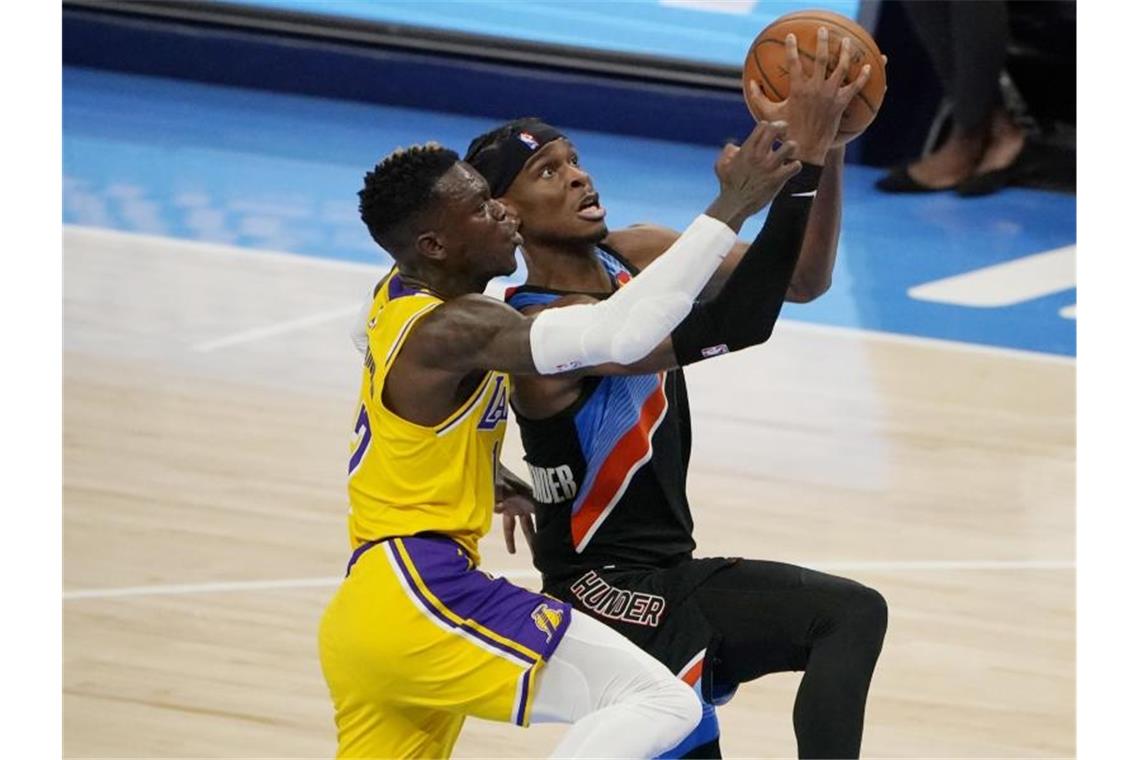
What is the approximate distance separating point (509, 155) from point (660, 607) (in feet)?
3.13

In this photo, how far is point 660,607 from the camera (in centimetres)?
393

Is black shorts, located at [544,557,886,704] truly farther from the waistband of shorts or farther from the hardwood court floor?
the hardwood court floor

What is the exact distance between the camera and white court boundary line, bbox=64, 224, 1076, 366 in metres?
8.72

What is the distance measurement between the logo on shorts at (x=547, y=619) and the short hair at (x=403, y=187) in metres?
0.73

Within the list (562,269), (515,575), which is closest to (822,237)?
(562,269)

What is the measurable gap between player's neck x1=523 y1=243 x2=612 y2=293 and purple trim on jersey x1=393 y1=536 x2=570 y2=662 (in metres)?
0.64

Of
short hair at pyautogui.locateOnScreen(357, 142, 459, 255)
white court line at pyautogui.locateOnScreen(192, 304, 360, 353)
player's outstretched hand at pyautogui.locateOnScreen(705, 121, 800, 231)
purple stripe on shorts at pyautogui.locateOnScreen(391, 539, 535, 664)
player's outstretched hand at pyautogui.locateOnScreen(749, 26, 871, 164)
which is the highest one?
player's outstretched hand at pyautogui.locateOnScreen(749, 26, 871, 164)

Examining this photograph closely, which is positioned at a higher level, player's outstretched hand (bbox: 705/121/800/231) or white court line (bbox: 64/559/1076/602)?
player's outstretched hand (bbox: 705/121/800/231)

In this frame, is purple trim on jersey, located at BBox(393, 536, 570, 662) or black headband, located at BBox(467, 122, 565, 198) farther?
black headband, located at BBox(467, 122, 565, 198)

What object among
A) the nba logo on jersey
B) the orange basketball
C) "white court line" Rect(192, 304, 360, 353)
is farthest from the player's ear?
"white court line" Rect(192, 304, 360, 353)

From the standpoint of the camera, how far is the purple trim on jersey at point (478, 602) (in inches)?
144

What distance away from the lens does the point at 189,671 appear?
5.59 metres

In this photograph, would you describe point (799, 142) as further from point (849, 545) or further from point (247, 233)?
point (247, 233)
